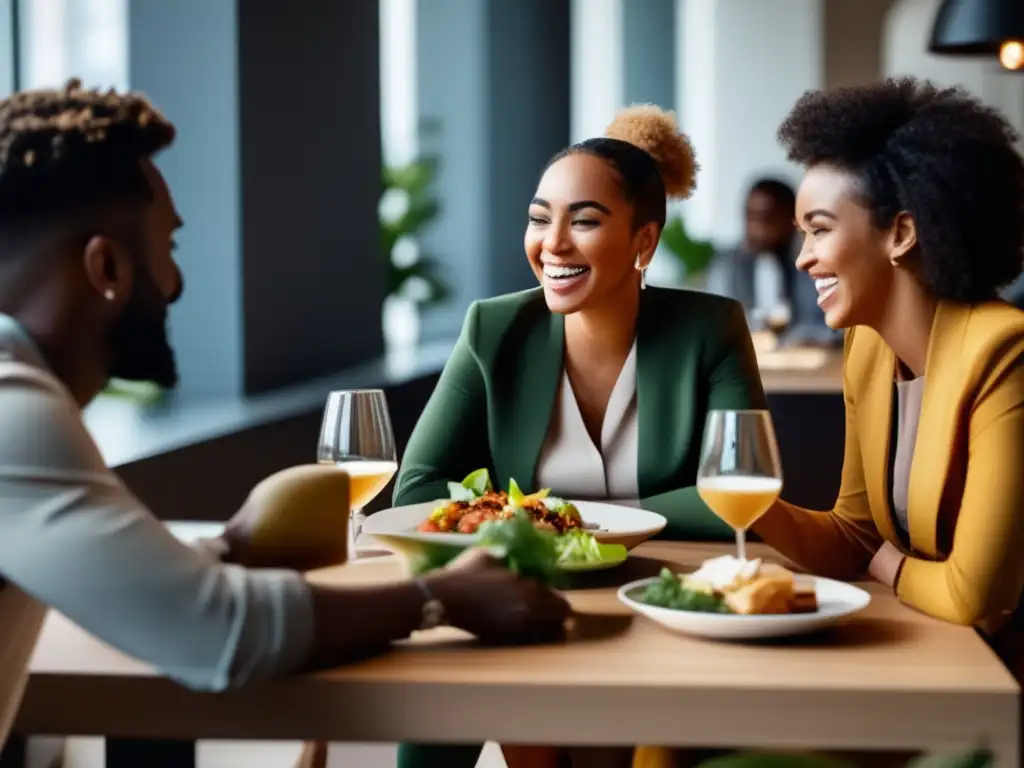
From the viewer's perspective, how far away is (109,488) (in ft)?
3.95

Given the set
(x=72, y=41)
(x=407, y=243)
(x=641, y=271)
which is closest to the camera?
(x=641, y=271)

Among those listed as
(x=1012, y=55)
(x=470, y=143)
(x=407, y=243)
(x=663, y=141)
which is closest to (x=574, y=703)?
(x=663, y=141)

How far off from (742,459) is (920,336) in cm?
48

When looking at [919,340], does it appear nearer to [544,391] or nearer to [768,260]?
[544,391]

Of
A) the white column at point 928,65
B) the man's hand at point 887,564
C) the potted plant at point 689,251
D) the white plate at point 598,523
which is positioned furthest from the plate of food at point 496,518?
the white column at point 928,65

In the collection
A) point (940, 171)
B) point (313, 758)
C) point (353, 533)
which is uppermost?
point (940, 171)

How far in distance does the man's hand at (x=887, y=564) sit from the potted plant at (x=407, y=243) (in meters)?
4.34

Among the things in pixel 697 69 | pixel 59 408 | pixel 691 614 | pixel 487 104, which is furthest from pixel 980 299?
pixel 697 69

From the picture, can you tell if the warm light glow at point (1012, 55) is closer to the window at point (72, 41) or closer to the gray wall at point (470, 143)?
the window at point (72, 41)

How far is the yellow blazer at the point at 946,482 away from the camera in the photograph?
1574 mm

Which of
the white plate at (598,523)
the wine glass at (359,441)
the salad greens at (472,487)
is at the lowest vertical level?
the white plate at (598,523)

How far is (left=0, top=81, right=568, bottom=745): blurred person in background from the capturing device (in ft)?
3.82

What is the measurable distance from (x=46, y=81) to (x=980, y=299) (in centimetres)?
263

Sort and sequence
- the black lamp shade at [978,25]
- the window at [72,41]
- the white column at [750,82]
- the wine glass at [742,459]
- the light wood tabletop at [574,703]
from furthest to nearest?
the white column at [750,82], the black lamp shade at [978,25], the window at [72,41], the wine glass at [742,459], the light wood tabletop at [574,703]
